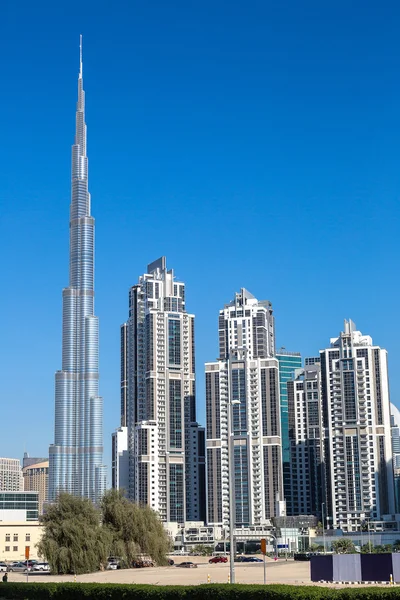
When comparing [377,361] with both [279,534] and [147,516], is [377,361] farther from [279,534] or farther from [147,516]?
[147,516]

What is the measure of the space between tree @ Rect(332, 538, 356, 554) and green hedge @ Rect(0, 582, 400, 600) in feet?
388

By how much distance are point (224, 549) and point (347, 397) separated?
4328 centimetres

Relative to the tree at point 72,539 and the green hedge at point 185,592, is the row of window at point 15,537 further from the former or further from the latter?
the green hedge at point 185,592

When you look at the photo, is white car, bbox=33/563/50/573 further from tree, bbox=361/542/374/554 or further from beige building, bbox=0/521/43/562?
tree, bbox=361/542/374/554

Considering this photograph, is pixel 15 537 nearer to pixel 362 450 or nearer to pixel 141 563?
pixel 141 563

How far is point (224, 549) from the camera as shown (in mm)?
182375

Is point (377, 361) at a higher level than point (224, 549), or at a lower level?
higher

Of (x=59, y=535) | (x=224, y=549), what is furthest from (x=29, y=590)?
(x=224, y=549)

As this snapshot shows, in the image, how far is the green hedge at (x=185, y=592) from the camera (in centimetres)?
3697

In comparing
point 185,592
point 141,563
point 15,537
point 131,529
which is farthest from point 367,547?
point 185,592

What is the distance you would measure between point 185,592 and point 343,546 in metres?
129

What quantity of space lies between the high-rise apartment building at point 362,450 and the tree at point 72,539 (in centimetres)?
11560

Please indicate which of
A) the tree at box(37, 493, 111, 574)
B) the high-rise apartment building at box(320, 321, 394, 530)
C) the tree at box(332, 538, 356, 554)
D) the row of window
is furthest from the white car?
the high-rise apartment building at box(320, 321, 394, 530)

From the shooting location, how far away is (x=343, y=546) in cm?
16512
